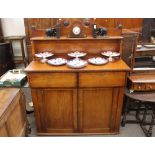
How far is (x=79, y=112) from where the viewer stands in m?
1.83

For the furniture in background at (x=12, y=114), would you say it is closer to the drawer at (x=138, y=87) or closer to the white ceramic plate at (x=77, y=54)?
the white ceramic plate at (x=77, y=54)

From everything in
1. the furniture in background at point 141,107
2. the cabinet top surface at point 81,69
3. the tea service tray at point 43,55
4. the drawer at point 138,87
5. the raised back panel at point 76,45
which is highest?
the raised back panel at point 76,45

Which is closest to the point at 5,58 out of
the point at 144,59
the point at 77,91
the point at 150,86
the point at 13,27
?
the point at 13,27

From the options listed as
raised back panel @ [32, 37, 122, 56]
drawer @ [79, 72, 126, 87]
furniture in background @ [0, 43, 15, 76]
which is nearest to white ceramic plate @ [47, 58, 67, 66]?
raised back panel @ [32, 37, 122, 56]

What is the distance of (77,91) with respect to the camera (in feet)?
5.63

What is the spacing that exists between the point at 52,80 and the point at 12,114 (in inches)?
18.0

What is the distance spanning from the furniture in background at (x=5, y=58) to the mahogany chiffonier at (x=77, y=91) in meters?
1.38

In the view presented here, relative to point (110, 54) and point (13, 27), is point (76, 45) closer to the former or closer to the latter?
point (110, 54)

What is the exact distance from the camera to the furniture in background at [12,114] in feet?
4.24

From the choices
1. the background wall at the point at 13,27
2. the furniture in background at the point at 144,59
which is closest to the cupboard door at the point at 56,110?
the furniture in background at the point at 144,59
